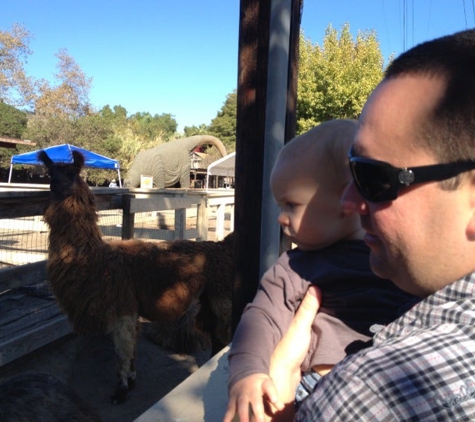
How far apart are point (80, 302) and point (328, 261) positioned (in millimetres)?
3551

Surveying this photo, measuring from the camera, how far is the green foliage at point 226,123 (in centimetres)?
5766

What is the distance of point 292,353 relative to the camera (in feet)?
Answer: 4.78

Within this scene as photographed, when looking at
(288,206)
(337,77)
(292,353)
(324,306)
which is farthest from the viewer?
(337,77)

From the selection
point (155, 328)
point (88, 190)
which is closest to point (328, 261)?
point (88, 190)

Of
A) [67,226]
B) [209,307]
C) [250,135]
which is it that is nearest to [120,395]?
[209,307]

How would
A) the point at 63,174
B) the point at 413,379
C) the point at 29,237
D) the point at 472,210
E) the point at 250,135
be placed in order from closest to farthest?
the point at 413,379 → the point at 472,210 → the point at 250,135 → the point at 63,174 → the point at 29,237

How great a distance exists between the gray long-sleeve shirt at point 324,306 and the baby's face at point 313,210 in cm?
6

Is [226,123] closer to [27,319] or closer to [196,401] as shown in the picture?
[27,319]

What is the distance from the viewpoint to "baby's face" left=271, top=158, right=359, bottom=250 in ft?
5.26

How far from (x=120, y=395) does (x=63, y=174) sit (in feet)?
7.49

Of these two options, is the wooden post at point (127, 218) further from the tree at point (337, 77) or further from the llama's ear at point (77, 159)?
the tree at point (337, 77)

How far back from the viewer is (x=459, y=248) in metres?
0.87

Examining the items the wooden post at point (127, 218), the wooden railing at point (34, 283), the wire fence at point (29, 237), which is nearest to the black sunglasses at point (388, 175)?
the wooden railing at point (34, 283)

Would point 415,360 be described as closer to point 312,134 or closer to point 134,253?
point 312,134
